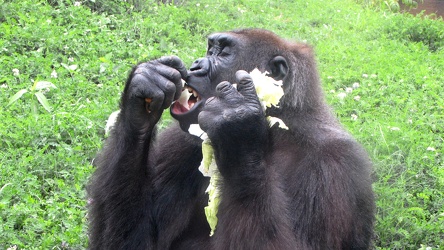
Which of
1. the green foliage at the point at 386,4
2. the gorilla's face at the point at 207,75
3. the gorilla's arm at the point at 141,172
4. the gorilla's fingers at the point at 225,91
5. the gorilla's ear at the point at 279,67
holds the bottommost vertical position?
the green foliage at the point at 386,4

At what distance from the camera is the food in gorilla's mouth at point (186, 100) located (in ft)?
12.3

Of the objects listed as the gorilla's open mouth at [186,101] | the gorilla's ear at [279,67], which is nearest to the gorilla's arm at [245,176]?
the gorilla's open mouth at [186,101]

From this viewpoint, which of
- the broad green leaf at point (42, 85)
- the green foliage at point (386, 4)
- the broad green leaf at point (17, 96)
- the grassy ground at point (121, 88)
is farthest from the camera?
the green foliage at point (386, 4)

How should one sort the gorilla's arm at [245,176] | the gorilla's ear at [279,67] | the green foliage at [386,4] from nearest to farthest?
1. the gorilla's arm at [245,176]
2. the gorilla's ear at [279,67]
3. the green foliage at [386,4]

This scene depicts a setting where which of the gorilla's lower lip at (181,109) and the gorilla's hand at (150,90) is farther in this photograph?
the gorilla's lower lip at (181,109)

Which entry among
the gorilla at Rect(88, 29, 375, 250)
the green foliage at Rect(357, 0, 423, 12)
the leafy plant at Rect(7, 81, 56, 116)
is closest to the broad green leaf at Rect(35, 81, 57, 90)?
the leafy plant at Rect(7, 81, 56, 116)

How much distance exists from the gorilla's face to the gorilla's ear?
0.24 meters

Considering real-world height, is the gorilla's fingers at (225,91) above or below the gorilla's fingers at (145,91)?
above

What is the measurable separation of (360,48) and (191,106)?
16.8 feet

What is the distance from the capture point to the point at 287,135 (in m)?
3.76

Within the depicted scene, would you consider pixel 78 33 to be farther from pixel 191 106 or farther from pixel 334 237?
pixel 334 237

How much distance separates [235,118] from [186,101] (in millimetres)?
710

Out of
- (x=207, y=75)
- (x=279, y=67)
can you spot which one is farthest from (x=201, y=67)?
(x=279, y=67)

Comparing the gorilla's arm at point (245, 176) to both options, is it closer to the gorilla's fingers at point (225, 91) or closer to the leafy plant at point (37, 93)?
the gorilla's fingers at point (225, 91)
